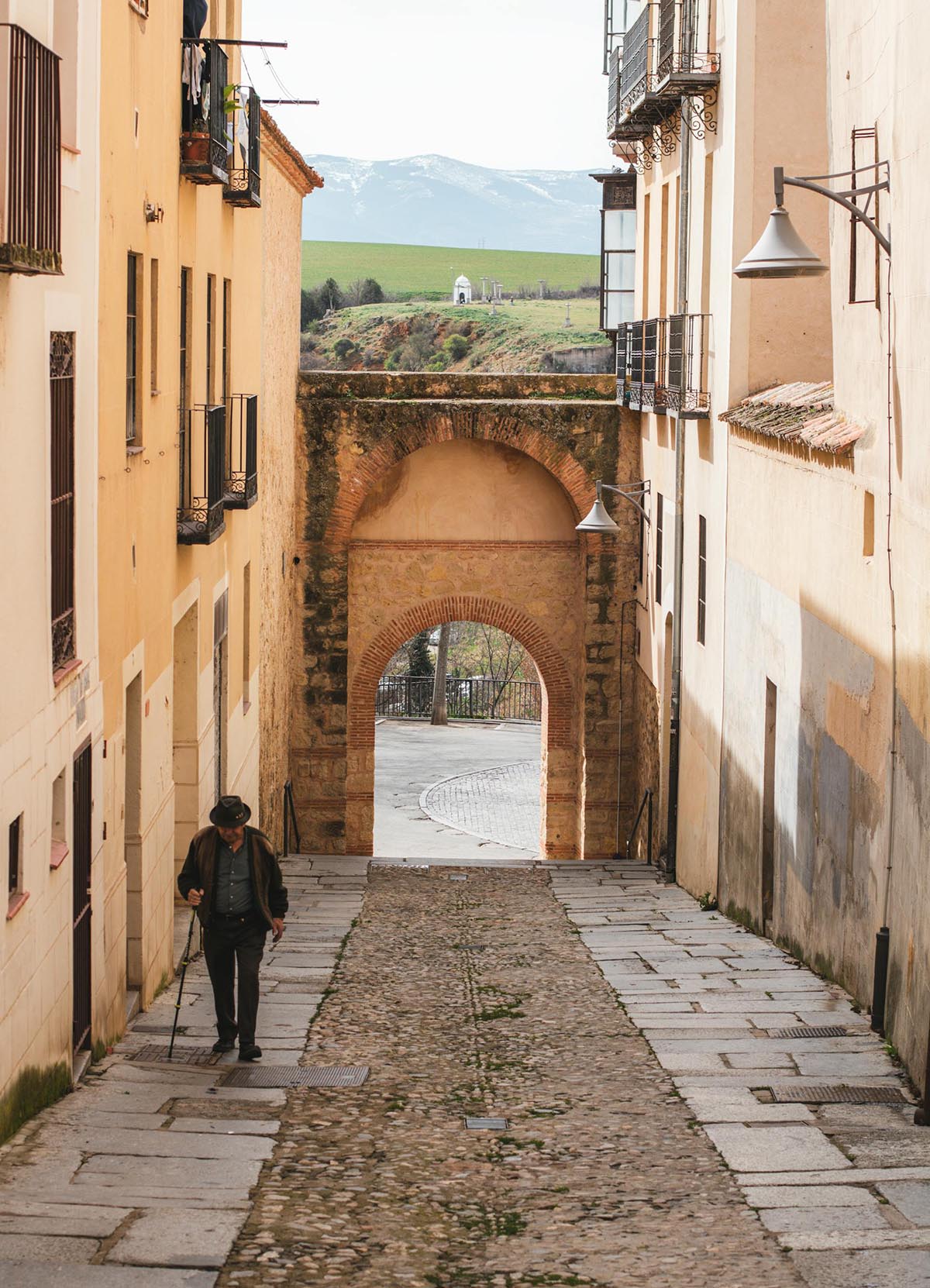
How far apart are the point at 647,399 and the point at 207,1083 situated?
1243 centimetres

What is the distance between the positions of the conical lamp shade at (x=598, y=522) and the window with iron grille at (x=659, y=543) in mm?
1405

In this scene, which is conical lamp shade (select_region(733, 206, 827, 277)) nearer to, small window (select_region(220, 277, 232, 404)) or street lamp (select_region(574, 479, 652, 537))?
small window (select_region(220, 277, 232, 404))

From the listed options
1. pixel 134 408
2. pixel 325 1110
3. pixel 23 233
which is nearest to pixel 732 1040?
pixel 325 1110

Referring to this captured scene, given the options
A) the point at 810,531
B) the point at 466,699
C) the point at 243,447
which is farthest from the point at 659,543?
the point at 466,699

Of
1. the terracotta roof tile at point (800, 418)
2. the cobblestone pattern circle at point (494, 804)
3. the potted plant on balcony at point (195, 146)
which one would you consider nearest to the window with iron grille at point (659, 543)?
the terracotta roof tile at point (800, 418)

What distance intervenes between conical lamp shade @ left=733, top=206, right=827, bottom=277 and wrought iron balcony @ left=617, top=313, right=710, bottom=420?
283 inches

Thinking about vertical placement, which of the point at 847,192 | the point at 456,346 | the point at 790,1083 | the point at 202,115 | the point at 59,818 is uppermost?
the point at 456,346

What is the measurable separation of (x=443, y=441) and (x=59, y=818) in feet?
46.4

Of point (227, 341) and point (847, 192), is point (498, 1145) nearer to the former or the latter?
point (847, 192)

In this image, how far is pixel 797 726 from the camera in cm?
1248

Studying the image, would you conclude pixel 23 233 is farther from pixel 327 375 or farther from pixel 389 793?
pixel 389 793

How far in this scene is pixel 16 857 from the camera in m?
7.23

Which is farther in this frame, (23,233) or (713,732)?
(713,732)

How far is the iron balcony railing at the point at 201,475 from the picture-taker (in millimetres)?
12289
